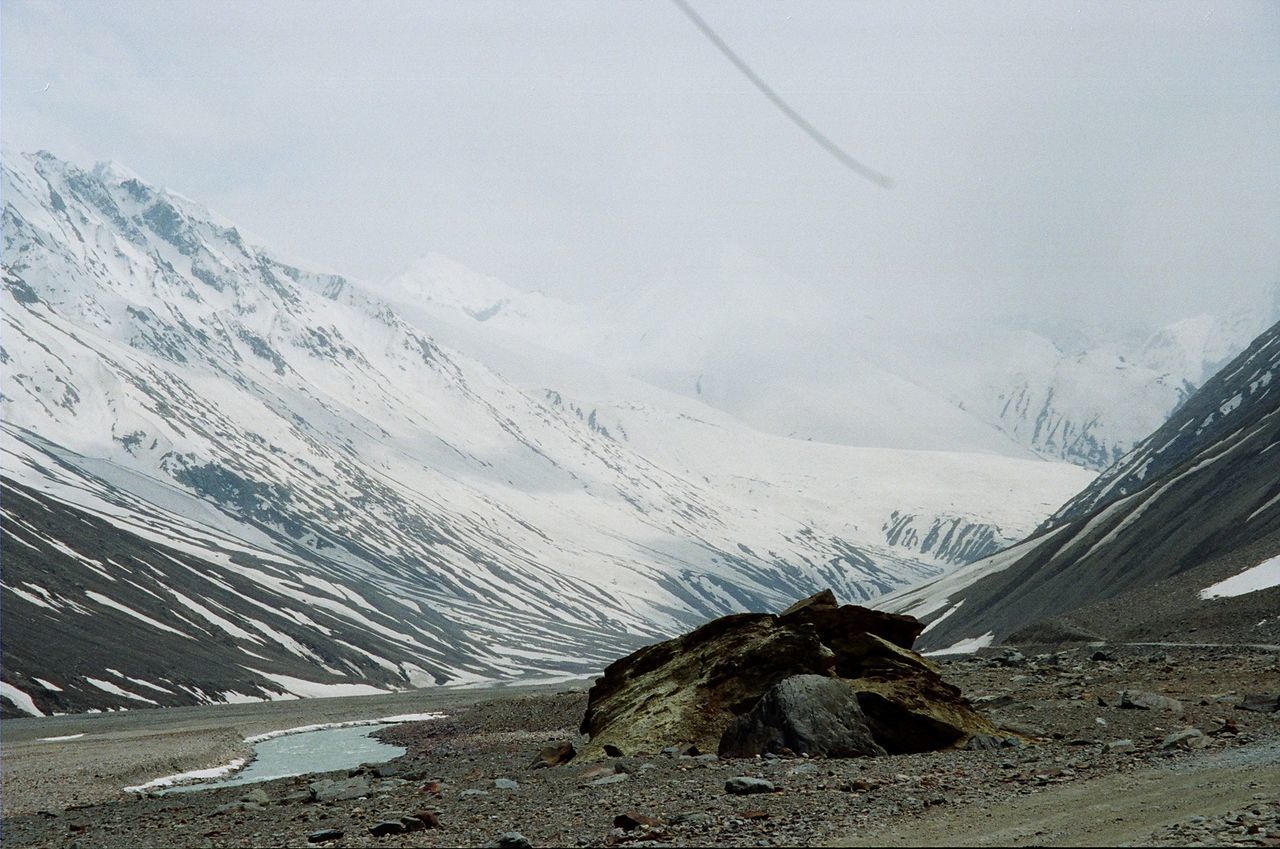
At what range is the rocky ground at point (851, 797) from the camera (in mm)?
18719

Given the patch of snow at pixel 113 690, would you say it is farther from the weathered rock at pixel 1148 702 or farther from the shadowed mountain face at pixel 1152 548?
the weathered rock at pixel 1148 702

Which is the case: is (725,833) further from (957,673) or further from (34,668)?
(34,668)

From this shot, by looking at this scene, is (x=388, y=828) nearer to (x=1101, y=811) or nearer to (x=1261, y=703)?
(x=1101, y=811)

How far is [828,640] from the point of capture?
122 feet

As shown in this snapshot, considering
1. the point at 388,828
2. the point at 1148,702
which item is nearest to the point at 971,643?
the point at 1148,702

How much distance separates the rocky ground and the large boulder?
1.60 m

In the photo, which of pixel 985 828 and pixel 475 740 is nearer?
pixel 985 828

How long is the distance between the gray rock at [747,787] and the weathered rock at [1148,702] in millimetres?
15128

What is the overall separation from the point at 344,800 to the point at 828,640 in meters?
16.2

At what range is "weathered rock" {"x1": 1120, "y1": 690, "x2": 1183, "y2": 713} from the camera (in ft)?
107


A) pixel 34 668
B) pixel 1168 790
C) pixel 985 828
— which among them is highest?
pixel 1168 790

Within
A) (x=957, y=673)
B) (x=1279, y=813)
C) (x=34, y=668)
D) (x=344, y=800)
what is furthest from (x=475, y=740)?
(x=34, y=668)

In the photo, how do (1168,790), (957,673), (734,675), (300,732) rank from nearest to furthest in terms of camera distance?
(1168,790), (734,675), (957,673), (300,732)

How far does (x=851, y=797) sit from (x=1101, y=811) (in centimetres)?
462
